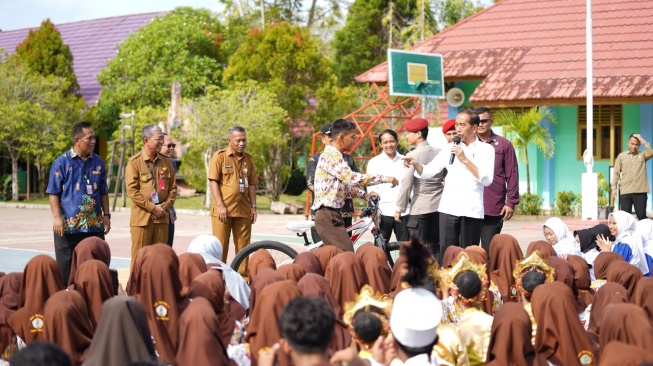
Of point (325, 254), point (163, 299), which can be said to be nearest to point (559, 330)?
point (163, 299)

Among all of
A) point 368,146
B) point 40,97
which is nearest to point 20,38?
point 40,97

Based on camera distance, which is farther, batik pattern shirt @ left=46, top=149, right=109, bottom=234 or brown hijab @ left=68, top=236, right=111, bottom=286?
batik pattern shirt @ left=46, top=149, right=109, bottom=234

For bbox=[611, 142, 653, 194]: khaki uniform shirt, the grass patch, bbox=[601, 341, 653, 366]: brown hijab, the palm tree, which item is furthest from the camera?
the grass patch

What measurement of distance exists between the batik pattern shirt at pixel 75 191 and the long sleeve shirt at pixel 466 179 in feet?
9.97

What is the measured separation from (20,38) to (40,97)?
481 inches

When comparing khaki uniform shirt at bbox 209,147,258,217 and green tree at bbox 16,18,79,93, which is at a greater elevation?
green tree at bbox 16,18,79,93

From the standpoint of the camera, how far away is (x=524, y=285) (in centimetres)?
600

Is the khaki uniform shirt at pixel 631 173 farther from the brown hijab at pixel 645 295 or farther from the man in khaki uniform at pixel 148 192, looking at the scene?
Answer: the brown hijab at pixel 645 295

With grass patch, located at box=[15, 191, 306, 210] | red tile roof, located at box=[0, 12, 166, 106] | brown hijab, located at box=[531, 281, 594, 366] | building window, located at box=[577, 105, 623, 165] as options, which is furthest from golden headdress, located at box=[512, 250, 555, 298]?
red tile roof, located at box=[0, 12, 166, 106]

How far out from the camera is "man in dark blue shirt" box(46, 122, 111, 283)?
27.3 ft

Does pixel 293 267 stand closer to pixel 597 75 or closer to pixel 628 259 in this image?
pixel 628 259

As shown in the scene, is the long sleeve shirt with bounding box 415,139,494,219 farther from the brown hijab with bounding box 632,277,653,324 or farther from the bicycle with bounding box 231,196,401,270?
the brown hijab with bounding box 632,277,653,324

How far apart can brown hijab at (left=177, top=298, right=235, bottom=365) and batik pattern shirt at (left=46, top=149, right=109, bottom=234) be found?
3.83 metres

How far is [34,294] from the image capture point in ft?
19.5
